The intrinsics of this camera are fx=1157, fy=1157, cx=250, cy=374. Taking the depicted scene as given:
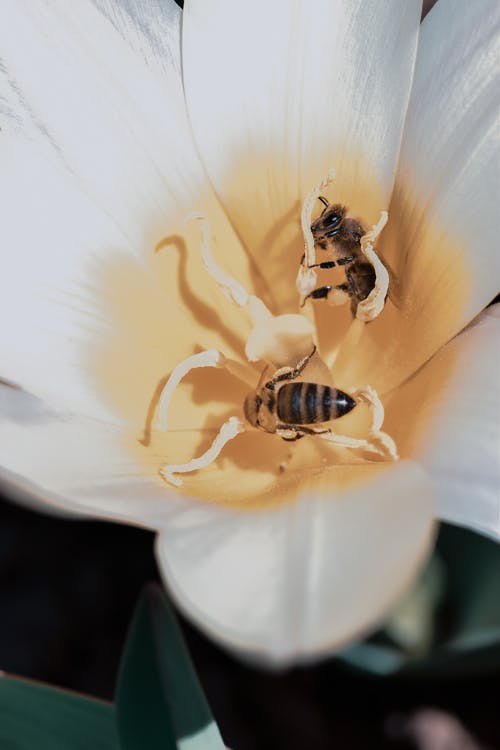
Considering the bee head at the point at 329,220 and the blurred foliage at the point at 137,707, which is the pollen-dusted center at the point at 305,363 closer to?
the bee head at the point at 329,220

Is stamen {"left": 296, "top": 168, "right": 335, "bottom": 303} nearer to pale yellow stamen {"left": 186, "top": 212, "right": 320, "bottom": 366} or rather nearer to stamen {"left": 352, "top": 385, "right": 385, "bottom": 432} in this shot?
pale yellow stamen {"left": 186, "top": 212, "right": 320, "bottom": 366}

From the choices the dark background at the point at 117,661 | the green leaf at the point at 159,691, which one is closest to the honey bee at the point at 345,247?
the green leaf at the point at 159,691

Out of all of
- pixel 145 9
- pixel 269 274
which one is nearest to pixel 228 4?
pixel 145 9

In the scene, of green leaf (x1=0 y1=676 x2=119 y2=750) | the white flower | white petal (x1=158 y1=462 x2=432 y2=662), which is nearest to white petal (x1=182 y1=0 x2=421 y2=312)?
the white flower

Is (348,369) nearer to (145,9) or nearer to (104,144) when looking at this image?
(104,144)

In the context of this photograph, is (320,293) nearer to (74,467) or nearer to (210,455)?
(210,455)

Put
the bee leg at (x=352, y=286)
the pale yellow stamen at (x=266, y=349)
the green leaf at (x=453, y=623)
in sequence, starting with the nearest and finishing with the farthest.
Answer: the pale yellow stamen at (x=266, y=349) < the bee leg at (x=352, y=286) < the green leaf at (x=453, y=623)
